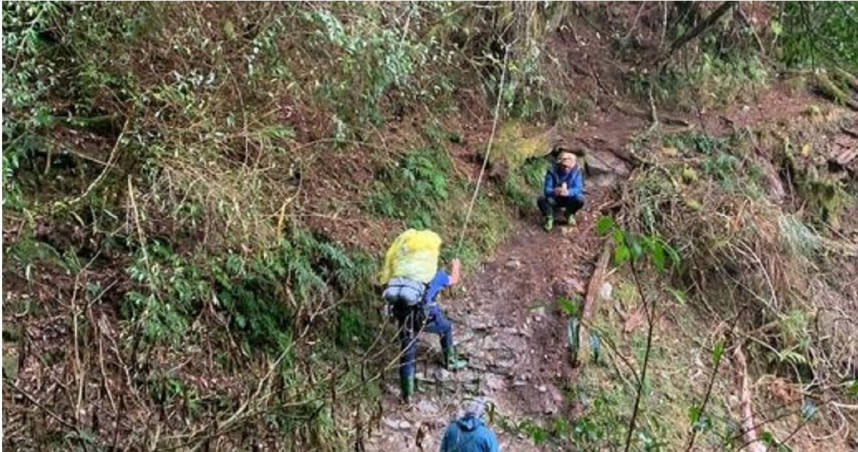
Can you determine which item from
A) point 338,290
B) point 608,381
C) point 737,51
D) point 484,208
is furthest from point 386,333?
point 737,51

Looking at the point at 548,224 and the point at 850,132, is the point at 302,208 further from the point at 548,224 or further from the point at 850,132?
the point at 850,132

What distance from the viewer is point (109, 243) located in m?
5.71

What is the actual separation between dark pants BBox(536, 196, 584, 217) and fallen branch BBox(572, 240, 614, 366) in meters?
0.49

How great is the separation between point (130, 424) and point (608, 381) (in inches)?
168

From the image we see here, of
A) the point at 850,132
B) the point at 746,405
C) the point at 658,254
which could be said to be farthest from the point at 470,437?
the point at 850,132

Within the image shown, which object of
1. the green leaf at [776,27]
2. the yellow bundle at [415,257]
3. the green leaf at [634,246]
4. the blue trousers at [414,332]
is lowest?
the blue trousers at [414,332]

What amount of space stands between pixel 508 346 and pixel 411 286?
Result: 1.69m

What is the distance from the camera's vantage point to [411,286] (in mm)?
5871

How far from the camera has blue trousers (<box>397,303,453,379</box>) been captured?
5.81m

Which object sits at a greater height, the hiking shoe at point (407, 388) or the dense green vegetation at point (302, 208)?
the dense green vegetation at point (302, 208)

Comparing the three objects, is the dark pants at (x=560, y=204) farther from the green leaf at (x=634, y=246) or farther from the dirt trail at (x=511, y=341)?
the green leaf at (x=634, y=246)

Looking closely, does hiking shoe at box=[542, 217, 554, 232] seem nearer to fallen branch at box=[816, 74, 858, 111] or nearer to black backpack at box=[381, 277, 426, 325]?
black backpack at box=[381, 277, 426, 325]

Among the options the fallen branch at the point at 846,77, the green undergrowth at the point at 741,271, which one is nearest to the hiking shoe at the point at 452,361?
the green undergrowth at the point at 741,271

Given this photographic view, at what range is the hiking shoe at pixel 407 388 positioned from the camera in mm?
6277
